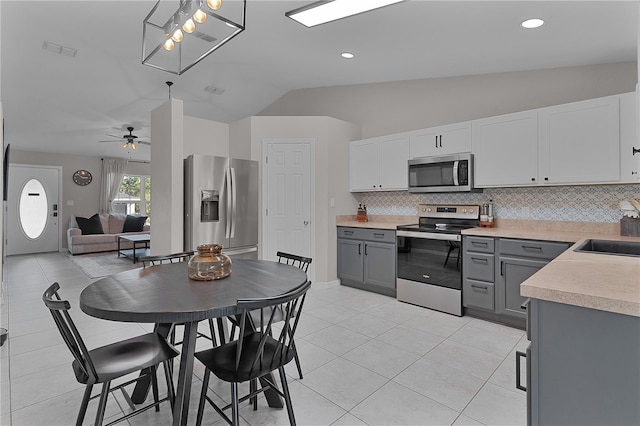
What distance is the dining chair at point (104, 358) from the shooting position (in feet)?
4.71

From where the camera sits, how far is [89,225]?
798 centimetres

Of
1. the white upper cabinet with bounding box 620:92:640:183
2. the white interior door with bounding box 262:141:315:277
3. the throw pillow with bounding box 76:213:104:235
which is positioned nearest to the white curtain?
the throw pillow with bounding box 76:213:104:235

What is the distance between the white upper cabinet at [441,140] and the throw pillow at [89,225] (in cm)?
780

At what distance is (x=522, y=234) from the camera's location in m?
3.05

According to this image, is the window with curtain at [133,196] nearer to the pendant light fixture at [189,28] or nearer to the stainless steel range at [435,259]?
the pendant light fixture at [189,28]

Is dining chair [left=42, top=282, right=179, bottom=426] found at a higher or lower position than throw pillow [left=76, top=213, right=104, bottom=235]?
lower

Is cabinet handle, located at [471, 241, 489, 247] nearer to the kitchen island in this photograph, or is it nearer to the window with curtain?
the kitchen island

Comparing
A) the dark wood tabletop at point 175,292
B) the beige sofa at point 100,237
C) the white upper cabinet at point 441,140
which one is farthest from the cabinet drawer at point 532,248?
the beige sofa at point 100,237

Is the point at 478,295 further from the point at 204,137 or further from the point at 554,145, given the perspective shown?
the point at 204,137

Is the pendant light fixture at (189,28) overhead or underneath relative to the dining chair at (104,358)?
overhead

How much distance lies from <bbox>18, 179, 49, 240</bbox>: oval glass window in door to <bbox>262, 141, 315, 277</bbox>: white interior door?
7060 millimetres

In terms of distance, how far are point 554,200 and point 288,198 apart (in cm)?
313

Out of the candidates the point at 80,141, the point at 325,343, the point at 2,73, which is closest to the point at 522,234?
the point at 325,343

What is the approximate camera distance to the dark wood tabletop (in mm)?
1405
